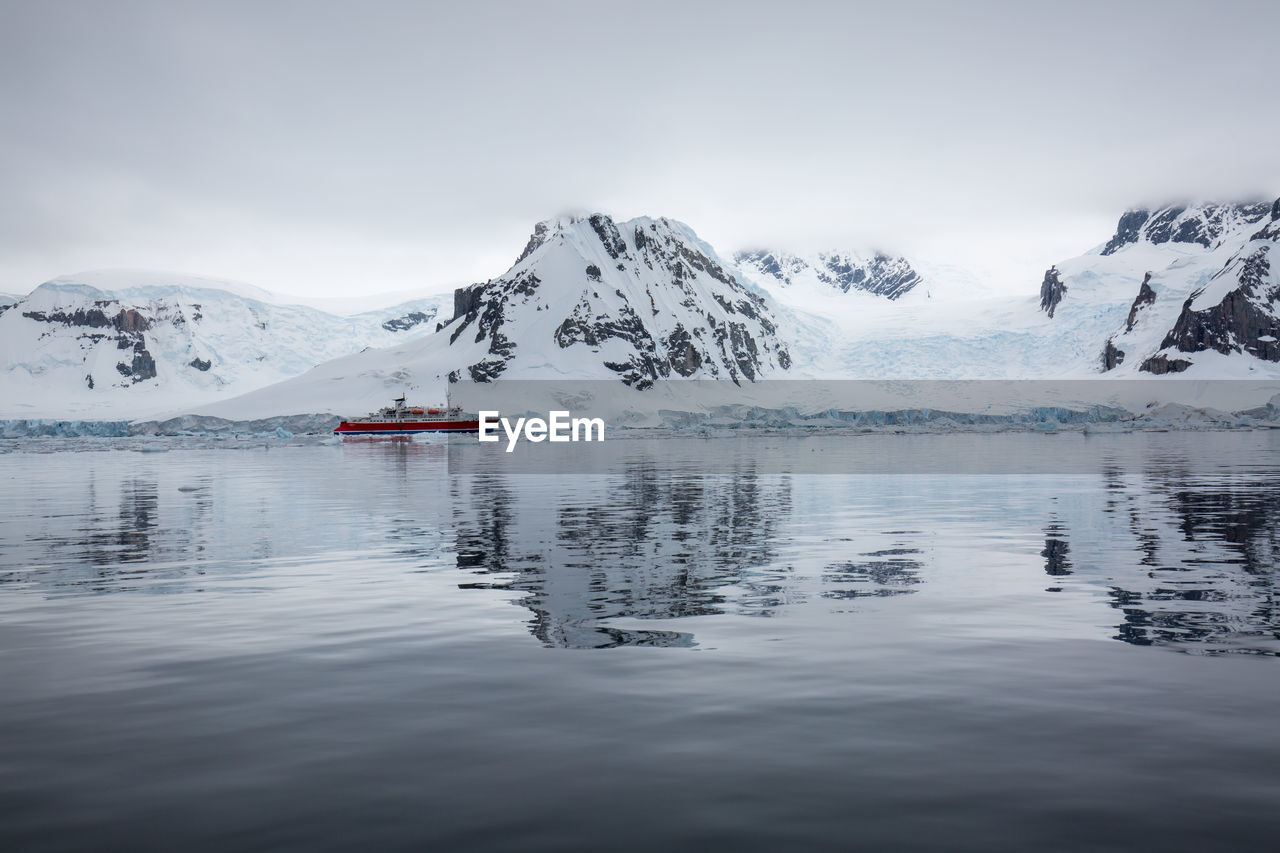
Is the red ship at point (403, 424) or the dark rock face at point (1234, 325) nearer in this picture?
the red ship at point (403, 424)

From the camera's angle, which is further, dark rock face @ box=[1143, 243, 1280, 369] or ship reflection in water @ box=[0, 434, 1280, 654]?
dark rock face @ box=[1143, 243, 1280, 369]

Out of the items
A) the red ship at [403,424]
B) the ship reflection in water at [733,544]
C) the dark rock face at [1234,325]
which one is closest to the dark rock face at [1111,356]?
the dark rock face at [1234,325]

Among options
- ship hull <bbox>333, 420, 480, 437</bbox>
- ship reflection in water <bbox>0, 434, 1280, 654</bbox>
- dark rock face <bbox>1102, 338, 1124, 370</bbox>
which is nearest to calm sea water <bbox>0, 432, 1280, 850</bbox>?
ship reflection in water <bbox>0, 434, 1280, 654</bbox>

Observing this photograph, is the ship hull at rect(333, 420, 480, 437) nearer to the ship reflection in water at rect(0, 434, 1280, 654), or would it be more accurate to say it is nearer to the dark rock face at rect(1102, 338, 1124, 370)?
the ship reflection in water at rect(0, 434, 1280, 654)

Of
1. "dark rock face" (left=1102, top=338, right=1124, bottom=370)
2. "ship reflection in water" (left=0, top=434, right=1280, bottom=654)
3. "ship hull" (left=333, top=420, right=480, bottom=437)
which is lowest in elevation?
"ship reflection in water" (left=0, top=434, right=1280, bottom=654)

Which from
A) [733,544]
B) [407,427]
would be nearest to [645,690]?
[733,544]

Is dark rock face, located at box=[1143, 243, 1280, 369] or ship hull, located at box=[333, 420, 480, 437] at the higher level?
dark rock face, located at box=[1143, 243, 1280, 369]

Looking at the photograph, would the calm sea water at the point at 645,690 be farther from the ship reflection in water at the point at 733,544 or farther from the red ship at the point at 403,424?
the red ship at the point at 403,424

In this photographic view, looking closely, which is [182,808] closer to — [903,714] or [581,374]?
[903,714]
